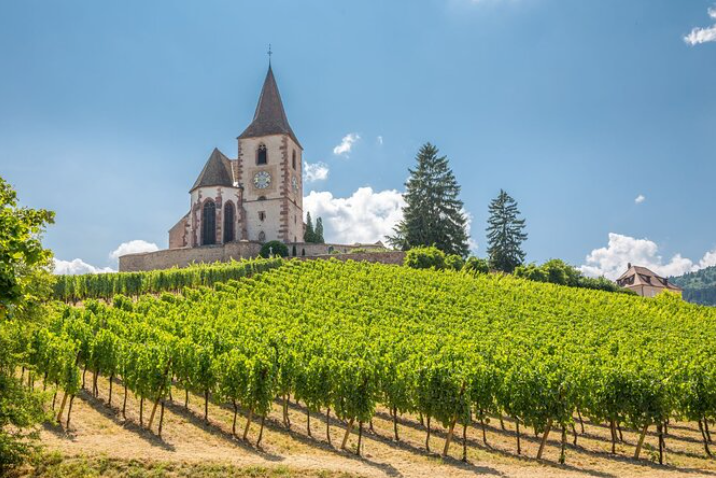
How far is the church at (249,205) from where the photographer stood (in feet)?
157

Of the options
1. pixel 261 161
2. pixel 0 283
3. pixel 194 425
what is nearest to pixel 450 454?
pixel 194 425

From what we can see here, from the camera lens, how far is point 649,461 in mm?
15516

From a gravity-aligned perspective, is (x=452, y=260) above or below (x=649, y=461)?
above

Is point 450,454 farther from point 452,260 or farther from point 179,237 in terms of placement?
point 179,237

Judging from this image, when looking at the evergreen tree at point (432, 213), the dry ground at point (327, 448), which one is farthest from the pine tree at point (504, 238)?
the dry ground at point (327, 448)

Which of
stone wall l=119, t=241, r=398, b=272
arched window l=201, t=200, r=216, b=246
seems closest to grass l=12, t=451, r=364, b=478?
stone wall l=119, t=241, r=398, b=272

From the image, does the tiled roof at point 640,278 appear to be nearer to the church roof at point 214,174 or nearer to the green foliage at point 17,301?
the church roof at point 214,174

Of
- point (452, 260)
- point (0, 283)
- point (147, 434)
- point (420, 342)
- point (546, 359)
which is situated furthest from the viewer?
point (452, 260)

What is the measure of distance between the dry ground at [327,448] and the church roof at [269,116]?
127 feet

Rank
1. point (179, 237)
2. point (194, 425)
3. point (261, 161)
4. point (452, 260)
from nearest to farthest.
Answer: point (194, 425)
point (452, 260)
point (261, 161)
point (179, 237)

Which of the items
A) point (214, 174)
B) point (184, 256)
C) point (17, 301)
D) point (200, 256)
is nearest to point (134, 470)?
point (17, 301)

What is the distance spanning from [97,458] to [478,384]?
393 inches

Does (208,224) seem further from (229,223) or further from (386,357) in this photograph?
(386,357)

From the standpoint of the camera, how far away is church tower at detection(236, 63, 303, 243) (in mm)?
51781
